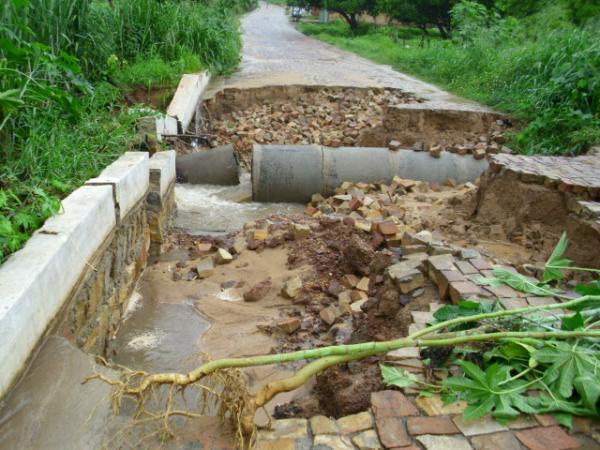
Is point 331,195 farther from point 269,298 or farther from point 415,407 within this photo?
point 415,407

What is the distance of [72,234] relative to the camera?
2.93 m

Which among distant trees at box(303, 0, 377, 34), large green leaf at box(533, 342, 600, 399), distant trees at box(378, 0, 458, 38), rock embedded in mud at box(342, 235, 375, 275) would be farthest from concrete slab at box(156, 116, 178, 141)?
distant trees at box(303, 0, 377, 34)

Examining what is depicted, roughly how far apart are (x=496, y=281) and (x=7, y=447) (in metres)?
2.51

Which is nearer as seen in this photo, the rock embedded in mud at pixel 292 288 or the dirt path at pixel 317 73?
the rock embedded in mud at pixel 292 288

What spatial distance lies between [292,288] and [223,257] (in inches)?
38.9

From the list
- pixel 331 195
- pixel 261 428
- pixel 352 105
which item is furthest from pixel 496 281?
pixel 352 105

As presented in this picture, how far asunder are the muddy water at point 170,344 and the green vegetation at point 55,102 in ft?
2.41

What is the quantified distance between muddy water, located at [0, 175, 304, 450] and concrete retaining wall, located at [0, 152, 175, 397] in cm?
13

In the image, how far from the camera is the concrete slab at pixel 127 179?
383 centimetres

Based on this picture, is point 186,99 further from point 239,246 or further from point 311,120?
point 239,246

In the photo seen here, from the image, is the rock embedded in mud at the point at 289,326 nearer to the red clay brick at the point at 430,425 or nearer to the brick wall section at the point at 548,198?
the red clay brick at the point at 430,425

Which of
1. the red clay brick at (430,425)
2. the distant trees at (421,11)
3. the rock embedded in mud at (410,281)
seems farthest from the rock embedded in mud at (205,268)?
the distant trees at (421,11)

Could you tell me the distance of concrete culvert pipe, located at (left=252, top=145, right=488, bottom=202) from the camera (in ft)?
23.9

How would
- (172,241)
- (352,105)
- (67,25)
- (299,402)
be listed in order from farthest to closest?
(352,105) < (67,25) < (172,241) < (299,402)
